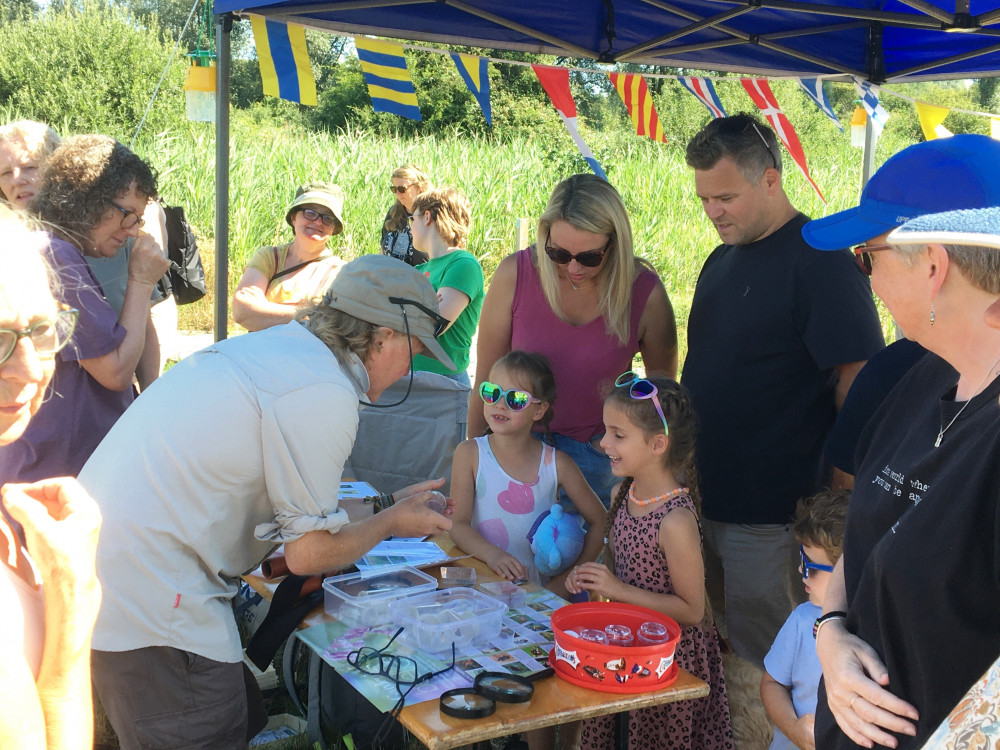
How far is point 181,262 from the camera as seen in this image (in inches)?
155

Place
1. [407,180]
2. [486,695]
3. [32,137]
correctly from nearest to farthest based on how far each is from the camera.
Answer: [486,695], [32,137], [407,180]

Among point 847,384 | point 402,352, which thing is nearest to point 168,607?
point 402,352

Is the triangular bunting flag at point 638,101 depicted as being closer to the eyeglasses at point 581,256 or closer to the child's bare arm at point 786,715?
the eyeglasses at point 581,256

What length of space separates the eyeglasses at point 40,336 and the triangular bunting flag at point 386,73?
3.32 m

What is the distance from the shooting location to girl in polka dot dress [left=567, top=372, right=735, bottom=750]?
262 centimetres

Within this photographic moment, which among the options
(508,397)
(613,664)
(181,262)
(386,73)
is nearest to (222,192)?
(181,262)

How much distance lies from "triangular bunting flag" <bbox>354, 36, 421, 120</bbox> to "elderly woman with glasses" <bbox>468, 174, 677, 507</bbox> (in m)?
1.63

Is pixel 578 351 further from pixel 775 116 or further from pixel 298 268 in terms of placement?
pixel 775 116

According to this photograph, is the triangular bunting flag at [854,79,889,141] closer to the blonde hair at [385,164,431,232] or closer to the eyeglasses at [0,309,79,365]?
the blonde hair at [385,164,431,232]

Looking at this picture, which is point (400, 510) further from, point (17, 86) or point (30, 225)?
point (17, 86)

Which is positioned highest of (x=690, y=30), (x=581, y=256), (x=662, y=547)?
(x=690, y=30)

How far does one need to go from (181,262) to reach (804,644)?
2.92 meters

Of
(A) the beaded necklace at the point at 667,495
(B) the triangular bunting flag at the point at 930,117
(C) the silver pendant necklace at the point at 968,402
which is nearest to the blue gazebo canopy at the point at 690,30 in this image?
(B) the triangular bunting flag at the point at 930,117

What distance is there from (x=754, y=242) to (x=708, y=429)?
0.62 metres
